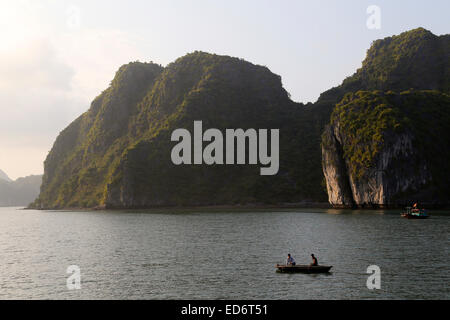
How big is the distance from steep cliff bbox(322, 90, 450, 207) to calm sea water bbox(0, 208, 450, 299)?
207ft

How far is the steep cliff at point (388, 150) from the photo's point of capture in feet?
513

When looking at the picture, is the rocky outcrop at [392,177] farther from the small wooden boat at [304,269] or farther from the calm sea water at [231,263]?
the small wooden boat at [304,269]

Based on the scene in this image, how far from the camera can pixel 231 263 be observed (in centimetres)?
5712

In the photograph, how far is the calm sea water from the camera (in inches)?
1688

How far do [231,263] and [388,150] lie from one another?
118 metres

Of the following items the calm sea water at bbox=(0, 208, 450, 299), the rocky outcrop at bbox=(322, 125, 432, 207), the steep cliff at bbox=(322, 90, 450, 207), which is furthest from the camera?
the steep cliff at bbox=(322, 90, 450, 207)

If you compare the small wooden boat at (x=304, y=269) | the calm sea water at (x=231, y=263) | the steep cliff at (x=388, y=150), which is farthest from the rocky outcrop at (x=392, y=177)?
the small wooden boat at (x=304, y=269)

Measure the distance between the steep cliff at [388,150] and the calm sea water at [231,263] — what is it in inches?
2489

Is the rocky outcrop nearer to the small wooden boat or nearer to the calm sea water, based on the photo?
the calm sea water

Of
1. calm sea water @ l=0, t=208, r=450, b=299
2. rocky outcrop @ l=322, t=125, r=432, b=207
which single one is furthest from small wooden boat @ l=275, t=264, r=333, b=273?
rocky outcrop @ l=322, t=125, r=432, b=207

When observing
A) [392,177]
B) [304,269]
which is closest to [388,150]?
[392,177]

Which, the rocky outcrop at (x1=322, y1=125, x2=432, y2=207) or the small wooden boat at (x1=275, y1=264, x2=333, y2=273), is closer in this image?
the small wooden boat at (x1=275, y1=264, x2=333, y2=273)
